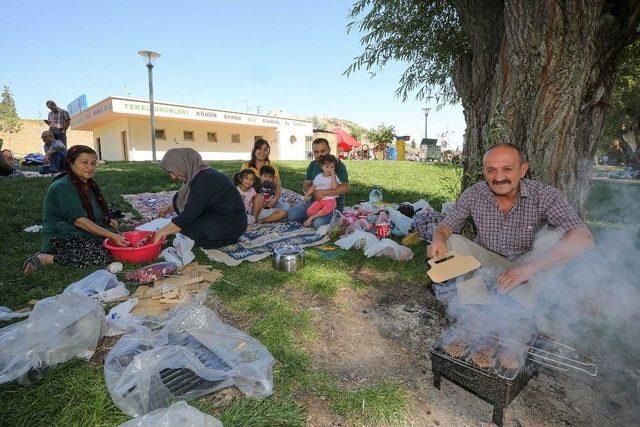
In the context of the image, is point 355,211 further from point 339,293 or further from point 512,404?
point 512,404

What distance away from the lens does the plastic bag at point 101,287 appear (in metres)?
3.16

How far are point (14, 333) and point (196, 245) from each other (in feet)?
8.63

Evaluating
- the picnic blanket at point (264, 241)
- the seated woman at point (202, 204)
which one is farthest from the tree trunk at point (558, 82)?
the seated woman at point (202, 204)

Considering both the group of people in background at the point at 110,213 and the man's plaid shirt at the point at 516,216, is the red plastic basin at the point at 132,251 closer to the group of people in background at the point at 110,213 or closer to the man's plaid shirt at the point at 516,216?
the group of people in background at the point at 110,213

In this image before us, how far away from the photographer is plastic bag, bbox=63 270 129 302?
10.4 feet

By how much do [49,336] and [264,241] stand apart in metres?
2.96

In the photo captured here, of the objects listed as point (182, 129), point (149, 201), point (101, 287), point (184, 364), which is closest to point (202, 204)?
point (101, 287)

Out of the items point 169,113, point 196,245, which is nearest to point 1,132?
point 169,113

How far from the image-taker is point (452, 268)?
2512 millimetres

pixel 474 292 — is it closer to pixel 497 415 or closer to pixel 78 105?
pixel 497 415

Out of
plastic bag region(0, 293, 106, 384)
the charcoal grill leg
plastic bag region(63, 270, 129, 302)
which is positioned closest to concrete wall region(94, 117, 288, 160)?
plastic bag region(63, 270, 129, 302)

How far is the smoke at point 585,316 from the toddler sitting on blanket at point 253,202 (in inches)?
136

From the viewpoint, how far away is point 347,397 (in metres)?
2.15

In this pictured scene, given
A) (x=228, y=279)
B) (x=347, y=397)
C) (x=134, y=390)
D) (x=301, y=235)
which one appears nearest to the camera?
(x=134, y=390)
